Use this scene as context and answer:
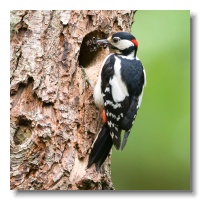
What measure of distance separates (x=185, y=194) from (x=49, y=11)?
1.39 metres

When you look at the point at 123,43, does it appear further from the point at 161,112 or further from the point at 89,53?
the point at 161,112

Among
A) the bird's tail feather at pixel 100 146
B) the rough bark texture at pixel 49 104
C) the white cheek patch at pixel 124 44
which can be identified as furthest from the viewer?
the white cheek patch at pixel 124 44

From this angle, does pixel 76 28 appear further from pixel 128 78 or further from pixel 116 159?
pixel 116 159

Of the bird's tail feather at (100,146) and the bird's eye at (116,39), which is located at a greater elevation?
the bird's eye at (116,39)

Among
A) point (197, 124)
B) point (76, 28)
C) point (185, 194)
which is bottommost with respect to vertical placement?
point (185, 194)

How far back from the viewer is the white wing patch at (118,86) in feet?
10.8

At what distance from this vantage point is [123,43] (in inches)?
133

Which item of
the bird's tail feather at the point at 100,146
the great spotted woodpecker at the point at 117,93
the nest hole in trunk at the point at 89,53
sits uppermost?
the nest hole in trunk at the point at 89,53

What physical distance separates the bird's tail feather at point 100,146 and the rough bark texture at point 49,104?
0.05m

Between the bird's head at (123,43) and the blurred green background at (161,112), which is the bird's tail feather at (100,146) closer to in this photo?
the blurred green background at (161,112)

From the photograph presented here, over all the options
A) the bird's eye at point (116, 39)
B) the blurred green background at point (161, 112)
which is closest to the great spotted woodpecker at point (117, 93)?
the bird's eye at point (116, 39)
